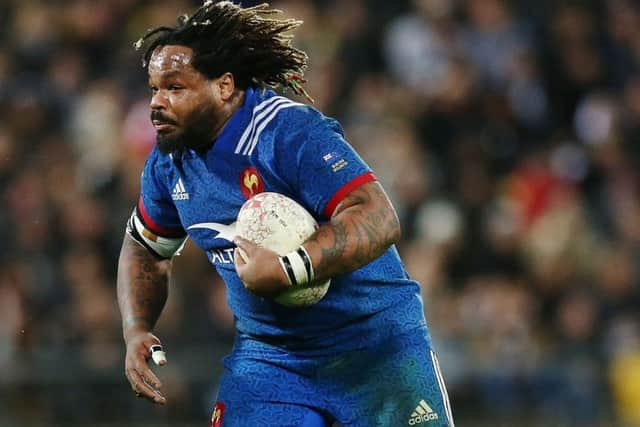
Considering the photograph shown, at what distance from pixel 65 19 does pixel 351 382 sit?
335 inches

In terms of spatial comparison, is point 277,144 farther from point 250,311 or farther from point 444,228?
point 444,228

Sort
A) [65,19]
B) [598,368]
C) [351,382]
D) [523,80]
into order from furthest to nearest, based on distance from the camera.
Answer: [65,19], [523,80], [598,368], [351,382]

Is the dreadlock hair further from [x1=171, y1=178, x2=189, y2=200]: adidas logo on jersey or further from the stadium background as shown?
the stadium background

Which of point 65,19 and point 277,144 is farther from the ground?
point 277,144

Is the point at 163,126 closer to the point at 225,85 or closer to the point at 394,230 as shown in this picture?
the point at 225,85

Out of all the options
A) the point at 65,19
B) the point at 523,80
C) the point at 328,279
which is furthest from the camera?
the point at 65,19

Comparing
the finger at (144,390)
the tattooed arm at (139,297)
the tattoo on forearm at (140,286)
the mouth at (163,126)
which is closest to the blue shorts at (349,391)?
the finger at (144,390)

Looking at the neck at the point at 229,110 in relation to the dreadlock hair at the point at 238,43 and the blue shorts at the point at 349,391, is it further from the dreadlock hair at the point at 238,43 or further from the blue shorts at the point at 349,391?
the blue shorts at the point at 349,391

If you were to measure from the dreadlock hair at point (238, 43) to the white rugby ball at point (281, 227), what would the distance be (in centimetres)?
59

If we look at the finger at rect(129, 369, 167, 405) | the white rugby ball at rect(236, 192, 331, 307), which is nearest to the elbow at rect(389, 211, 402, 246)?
the white rugby ball at rect(236, 192, 331, 307)

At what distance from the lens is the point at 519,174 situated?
10953mm

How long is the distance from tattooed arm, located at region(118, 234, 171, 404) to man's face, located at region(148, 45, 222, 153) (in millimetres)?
825

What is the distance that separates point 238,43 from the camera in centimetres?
509

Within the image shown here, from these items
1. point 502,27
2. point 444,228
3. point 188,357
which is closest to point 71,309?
point 188,357
